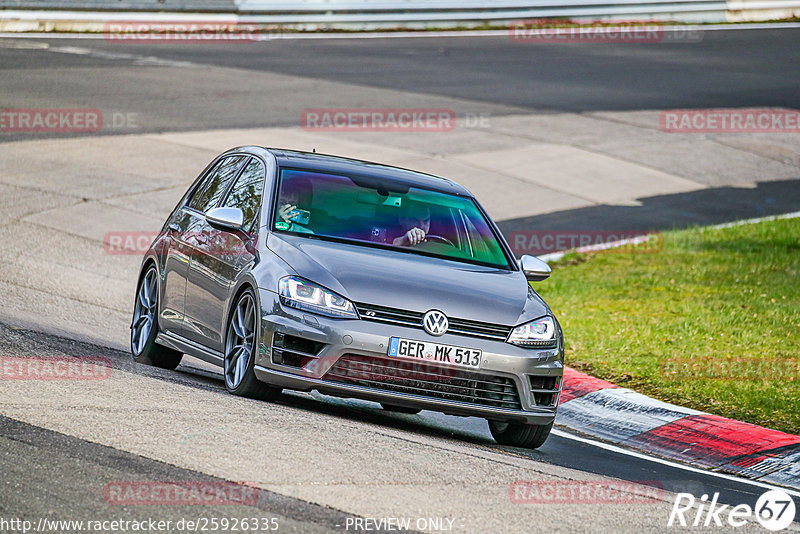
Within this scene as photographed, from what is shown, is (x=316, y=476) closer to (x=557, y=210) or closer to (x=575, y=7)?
(x=557, y=210)

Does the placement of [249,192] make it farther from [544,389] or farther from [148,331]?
[544,389]

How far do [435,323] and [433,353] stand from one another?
0.18m

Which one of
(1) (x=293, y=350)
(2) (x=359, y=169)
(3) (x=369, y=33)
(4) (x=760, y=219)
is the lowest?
(4) (x=760, y=219)

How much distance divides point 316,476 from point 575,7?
1276 inches

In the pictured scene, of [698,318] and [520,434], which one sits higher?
[520,434]

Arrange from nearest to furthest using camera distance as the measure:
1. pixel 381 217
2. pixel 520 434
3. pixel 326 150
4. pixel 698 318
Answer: pixel 520 434, pixel 381 217, pixel 698 318, pixel 326 150

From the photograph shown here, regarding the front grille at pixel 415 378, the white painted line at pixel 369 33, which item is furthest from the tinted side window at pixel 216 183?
the white painted line at pixel 369 33

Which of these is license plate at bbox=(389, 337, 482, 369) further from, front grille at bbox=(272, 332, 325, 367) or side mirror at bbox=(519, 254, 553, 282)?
side mirror at bbox=(519, 254, 553, 282)

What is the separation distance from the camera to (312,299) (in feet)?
25.3

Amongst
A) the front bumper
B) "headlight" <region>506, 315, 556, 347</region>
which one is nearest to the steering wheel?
"headlight" <region>506, 315, 556, 347</region>

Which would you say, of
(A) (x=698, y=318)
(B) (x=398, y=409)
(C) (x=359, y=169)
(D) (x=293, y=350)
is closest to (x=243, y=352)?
(D) (x=293, y=350)

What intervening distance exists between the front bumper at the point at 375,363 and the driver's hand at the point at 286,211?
34.8 inches

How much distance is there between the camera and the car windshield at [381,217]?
8617mm

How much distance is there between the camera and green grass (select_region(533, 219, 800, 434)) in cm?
1014
